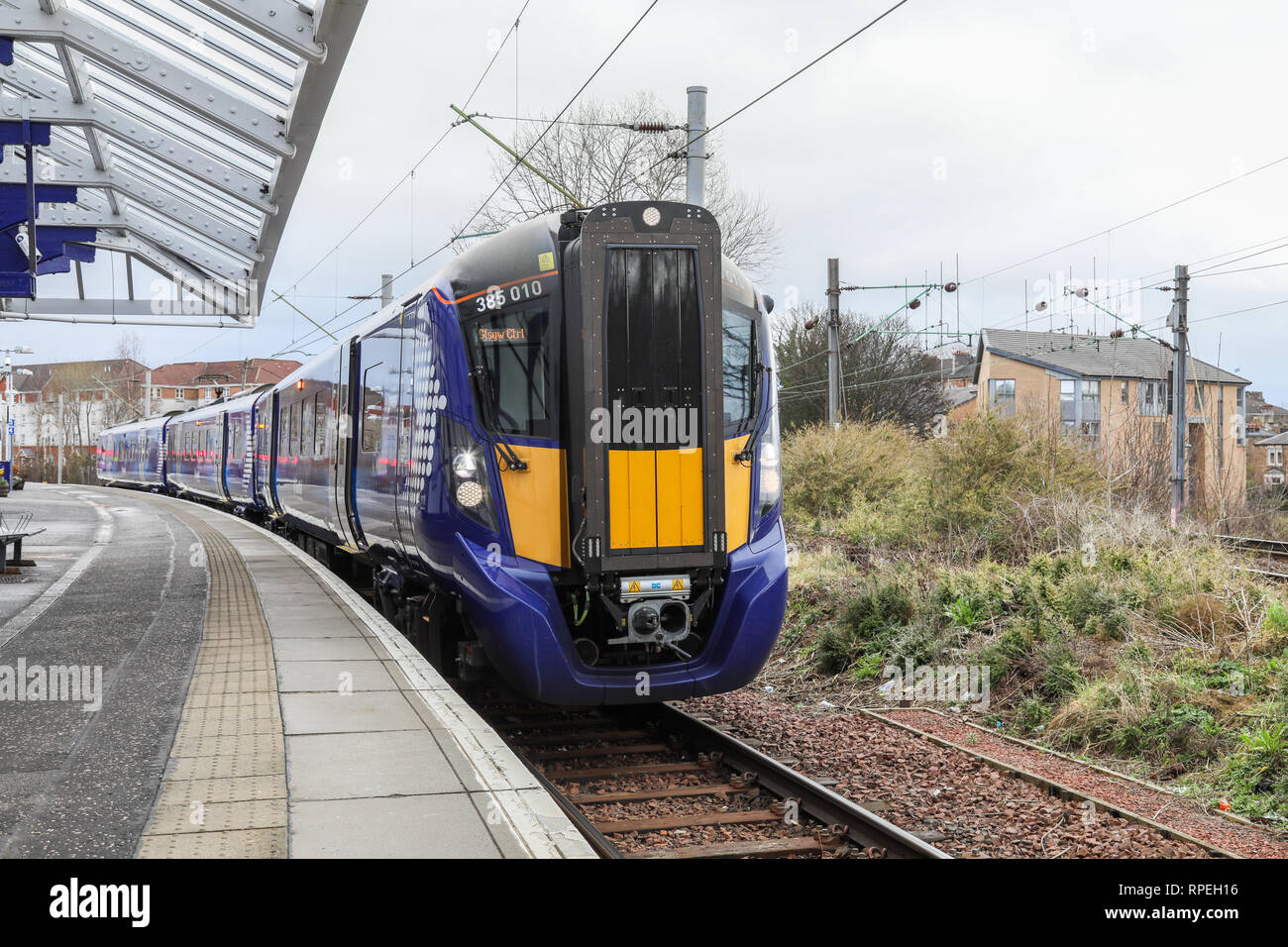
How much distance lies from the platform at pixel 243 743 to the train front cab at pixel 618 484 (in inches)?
33.9

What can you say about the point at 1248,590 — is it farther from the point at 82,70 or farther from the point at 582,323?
the point at 82,70

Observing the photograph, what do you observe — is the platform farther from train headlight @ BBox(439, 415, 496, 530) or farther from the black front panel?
the black front panel

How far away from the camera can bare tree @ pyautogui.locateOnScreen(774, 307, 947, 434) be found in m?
46.5

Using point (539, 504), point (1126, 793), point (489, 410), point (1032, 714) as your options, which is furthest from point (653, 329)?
point (1032, 714)

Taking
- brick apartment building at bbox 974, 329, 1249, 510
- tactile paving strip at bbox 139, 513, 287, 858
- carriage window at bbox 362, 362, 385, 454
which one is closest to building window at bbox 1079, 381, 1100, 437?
brick apartment building at bbox 974, 329, 1249, 510

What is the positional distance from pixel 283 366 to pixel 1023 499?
94.8 m

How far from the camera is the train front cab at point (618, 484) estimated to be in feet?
22.4

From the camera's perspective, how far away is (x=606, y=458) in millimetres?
6762

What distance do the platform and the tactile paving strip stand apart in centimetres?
1

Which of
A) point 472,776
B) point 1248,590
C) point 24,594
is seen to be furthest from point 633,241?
point 24,594

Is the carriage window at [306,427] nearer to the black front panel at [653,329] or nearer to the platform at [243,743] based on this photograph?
the platform at [243,743]

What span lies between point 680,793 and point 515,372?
9.00 feet

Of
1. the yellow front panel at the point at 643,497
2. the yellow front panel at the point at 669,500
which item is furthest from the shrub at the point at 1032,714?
the yellow front panel at the point at 643,497

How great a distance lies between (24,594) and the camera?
1253 centimetres
